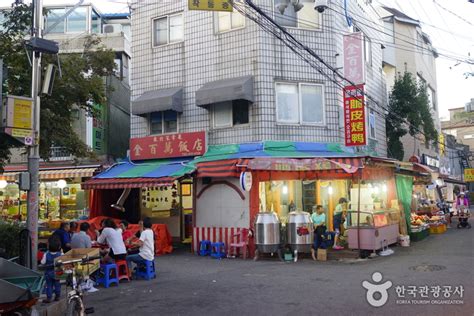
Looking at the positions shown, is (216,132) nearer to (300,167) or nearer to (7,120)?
(300,167)

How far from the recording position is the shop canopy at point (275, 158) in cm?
1412

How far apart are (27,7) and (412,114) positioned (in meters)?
18.9

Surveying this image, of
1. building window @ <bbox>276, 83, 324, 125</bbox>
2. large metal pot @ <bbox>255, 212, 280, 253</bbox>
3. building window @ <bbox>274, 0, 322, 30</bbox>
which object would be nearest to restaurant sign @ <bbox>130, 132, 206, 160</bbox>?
building window @ <bbox>276, 83, 324, 125</bbox>

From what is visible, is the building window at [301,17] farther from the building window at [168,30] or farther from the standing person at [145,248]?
the standing person at [145,248]

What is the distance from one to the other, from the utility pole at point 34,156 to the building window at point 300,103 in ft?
29.0

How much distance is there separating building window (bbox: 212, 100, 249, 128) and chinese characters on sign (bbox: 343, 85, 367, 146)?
368 centimetres

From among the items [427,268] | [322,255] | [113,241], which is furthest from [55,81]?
[427,268]

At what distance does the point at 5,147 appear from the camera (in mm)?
10828

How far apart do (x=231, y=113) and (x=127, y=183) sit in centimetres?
459

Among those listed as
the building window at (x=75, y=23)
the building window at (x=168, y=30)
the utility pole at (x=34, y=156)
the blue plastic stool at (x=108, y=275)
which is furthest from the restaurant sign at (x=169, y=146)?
the building window at (x=75, y=23)

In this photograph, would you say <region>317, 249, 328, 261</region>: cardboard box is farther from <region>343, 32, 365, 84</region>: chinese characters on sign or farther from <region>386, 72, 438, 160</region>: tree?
<region>386, 72, 438, 160</region>: tree

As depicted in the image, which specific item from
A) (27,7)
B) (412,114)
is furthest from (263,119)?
(412,114)

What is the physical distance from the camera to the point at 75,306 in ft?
23.1

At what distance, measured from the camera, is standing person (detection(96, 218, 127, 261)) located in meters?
11.1
